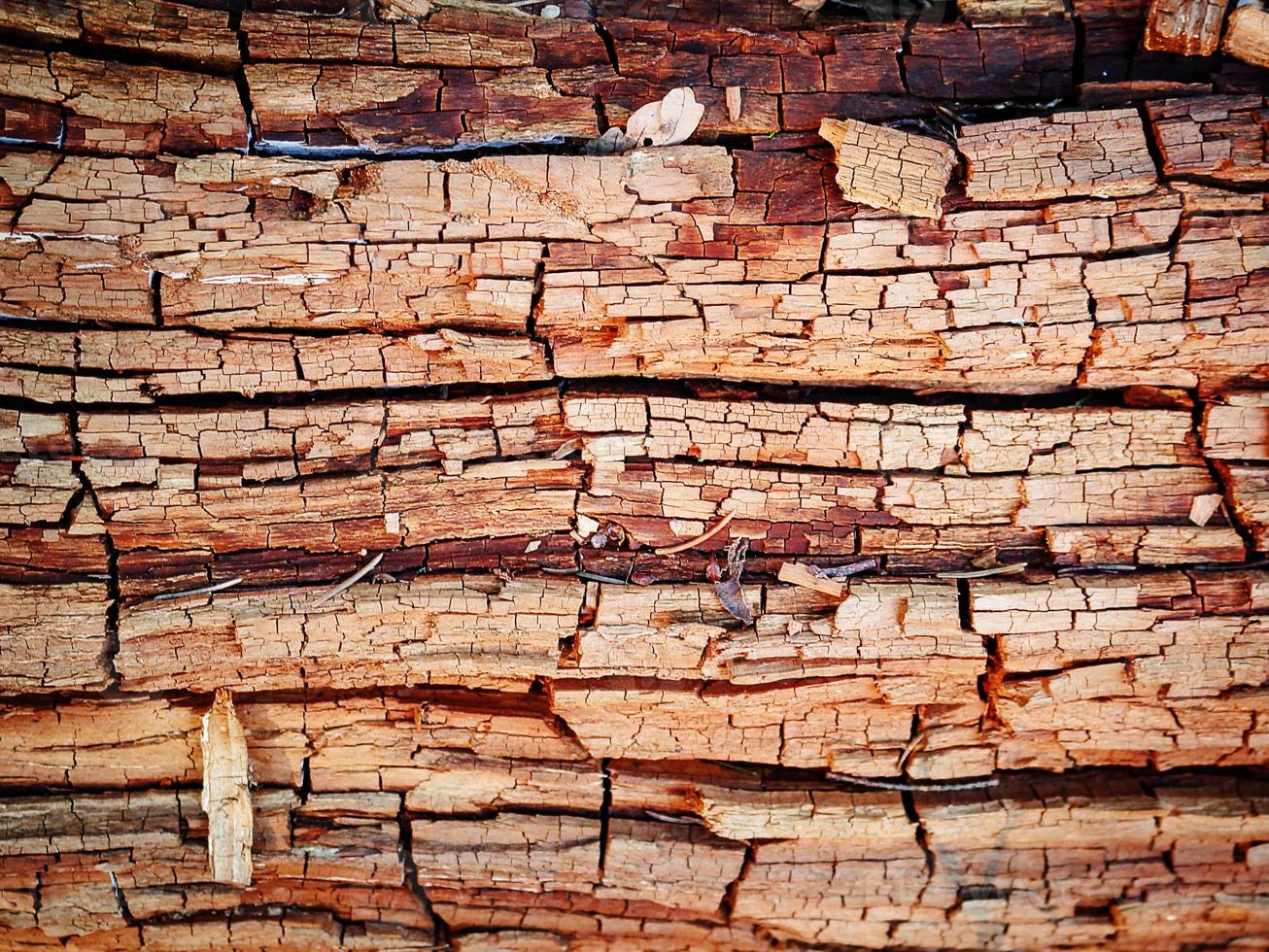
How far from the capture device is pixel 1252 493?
2971 millimetres

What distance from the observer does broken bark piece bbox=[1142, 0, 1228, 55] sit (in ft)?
9.21

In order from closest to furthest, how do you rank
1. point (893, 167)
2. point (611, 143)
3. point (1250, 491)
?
1. point (893, 167)
2. point (611, 143)
3. point (1250, 491)

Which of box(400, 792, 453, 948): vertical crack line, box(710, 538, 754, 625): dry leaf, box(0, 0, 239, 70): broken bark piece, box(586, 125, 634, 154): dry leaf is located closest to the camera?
box(0, 0, 239, 70): broken bark piece

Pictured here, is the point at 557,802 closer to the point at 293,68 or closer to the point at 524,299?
the point at 524,299

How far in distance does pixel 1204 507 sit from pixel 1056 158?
51.3 inches

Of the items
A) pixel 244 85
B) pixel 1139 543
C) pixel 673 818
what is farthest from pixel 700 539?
pixel 244 85

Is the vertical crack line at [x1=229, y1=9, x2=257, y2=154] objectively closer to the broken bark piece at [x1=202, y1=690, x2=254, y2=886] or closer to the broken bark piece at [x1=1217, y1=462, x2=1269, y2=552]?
the broken bark piece at [x1=202, y1=690, x2=254, y2=886]

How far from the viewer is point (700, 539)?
2994 millimetres


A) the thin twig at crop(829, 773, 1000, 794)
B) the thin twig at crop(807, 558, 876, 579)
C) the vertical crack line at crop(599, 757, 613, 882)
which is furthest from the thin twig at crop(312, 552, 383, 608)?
the thin twig at crop(829, 773, 1000, 794)

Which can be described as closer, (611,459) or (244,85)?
(244,85)

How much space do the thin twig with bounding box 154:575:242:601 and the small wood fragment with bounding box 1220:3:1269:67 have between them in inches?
147

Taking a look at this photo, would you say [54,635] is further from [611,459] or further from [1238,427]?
[1238,427]

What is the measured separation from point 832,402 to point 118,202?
2.43m

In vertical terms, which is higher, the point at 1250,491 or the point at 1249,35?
the point at 1249,35
